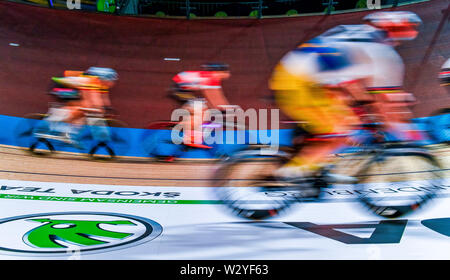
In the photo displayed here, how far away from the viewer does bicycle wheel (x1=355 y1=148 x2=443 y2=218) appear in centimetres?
242

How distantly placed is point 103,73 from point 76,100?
39.1 inches

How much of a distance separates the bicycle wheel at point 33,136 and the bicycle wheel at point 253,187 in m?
2.11

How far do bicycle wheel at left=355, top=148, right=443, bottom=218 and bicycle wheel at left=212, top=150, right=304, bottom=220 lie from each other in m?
0.53

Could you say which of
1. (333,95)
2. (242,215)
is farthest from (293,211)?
(333,95)

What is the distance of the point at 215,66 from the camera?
5145 mm

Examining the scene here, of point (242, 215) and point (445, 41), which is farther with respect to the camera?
point (445, 41)

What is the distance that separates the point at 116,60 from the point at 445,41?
454cm

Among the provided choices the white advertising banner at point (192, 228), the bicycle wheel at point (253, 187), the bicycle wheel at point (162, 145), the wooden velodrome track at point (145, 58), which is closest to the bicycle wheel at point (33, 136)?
the wooden velodrome track at point (145, 58)

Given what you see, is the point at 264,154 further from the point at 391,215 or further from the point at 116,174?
A: the point at 116,174

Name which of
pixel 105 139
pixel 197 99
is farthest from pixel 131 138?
pixel 197 99

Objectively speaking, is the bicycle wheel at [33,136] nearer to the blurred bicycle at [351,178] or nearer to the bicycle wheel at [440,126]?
the blurred bicycle at [351,178]

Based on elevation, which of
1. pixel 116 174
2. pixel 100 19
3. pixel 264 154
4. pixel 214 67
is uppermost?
pixel 100 19

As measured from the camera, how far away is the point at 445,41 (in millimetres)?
4820

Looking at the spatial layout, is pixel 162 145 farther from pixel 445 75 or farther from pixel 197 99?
pixel 445 75
